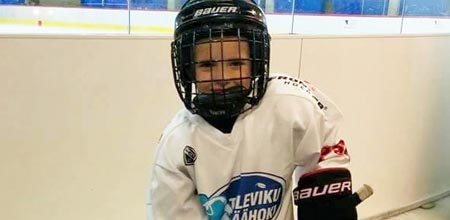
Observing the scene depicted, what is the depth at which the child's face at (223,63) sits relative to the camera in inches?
34.5

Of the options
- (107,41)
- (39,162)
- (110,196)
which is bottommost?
(110,196)

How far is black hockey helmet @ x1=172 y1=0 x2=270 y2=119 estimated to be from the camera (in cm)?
88

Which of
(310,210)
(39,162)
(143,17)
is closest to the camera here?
(310,210)

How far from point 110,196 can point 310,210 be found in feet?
3.52

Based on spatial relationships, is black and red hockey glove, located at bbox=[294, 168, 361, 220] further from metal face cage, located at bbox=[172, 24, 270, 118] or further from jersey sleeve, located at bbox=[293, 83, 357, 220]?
metal face cage, located at bbox=[172, 24, 270, 118]

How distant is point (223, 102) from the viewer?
34.8 inches

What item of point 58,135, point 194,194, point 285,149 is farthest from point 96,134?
point 285,149

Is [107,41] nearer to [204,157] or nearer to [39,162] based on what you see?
[39,162]

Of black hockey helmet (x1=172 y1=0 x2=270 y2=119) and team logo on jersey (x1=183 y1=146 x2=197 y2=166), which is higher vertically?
black hockey helmet (x1=172 y1=0 x2=270 y2=119)

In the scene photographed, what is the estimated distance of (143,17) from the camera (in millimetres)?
1889

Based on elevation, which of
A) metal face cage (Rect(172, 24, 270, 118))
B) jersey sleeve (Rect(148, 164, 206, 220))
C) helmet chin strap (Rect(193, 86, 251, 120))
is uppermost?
metal face cage (Rect(172, 24, 270, 118))

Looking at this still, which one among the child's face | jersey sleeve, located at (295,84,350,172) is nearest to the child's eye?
the child's face

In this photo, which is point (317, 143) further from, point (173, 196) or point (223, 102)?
point (173, 196)

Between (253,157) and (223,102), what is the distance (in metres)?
0.12
